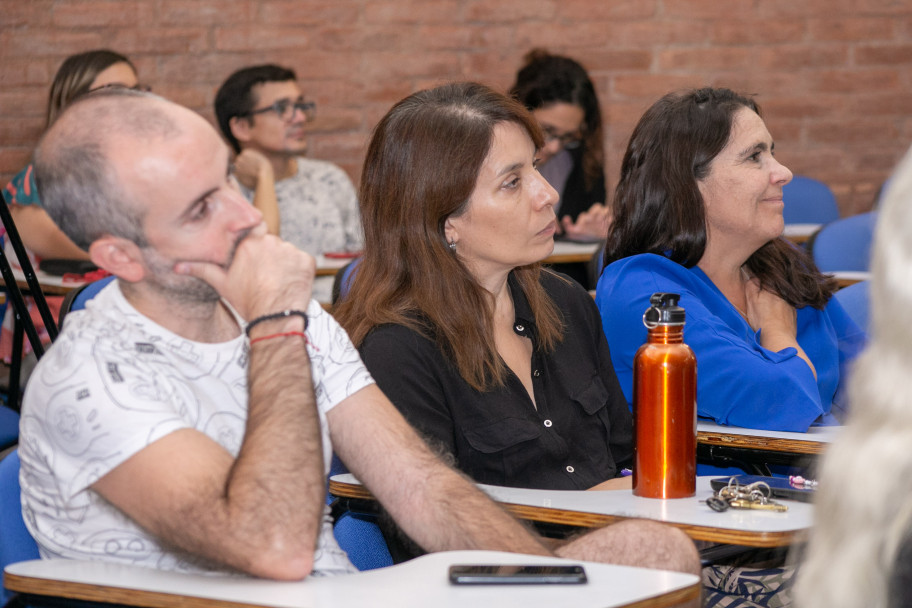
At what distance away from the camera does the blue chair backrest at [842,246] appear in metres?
3.30

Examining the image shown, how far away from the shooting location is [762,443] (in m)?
1.82

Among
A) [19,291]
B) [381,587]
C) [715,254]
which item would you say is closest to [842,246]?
[715,254]

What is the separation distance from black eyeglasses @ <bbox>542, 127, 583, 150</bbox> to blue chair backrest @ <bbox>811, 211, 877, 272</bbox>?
1225mm

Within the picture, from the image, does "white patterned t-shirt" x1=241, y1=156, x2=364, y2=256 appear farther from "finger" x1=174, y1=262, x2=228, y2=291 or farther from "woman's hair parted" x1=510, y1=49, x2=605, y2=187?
"finger" x1=174, y1=262, x2=228, y2=291

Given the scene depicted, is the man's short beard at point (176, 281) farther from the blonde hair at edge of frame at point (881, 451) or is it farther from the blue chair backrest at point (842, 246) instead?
the blue chair backrest at point (842, 246)

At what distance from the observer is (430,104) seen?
1881 millimetres

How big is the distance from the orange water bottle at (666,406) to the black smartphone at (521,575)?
0.35 metres

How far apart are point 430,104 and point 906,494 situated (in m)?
1.24

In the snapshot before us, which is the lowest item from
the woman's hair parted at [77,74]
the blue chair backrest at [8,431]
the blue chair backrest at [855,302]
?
the blue chair backrest at [8,431]

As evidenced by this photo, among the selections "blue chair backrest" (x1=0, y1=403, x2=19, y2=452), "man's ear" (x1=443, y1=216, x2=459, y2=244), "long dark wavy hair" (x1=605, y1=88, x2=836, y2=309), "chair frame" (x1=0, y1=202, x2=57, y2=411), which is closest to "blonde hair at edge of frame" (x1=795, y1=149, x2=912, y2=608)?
"man's ear" (x1=443, y1=216, x2=459, y2=244)

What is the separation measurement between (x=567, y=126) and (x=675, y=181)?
2.10m

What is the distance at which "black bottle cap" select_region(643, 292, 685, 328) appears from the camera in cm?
149

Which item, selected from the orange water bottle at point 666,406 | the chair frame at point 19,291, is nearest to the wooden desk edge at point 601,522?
the orange water bottle at point 666,406

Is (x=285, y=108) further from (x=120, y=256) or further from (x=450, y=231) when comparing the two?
(x=120, y=256)
